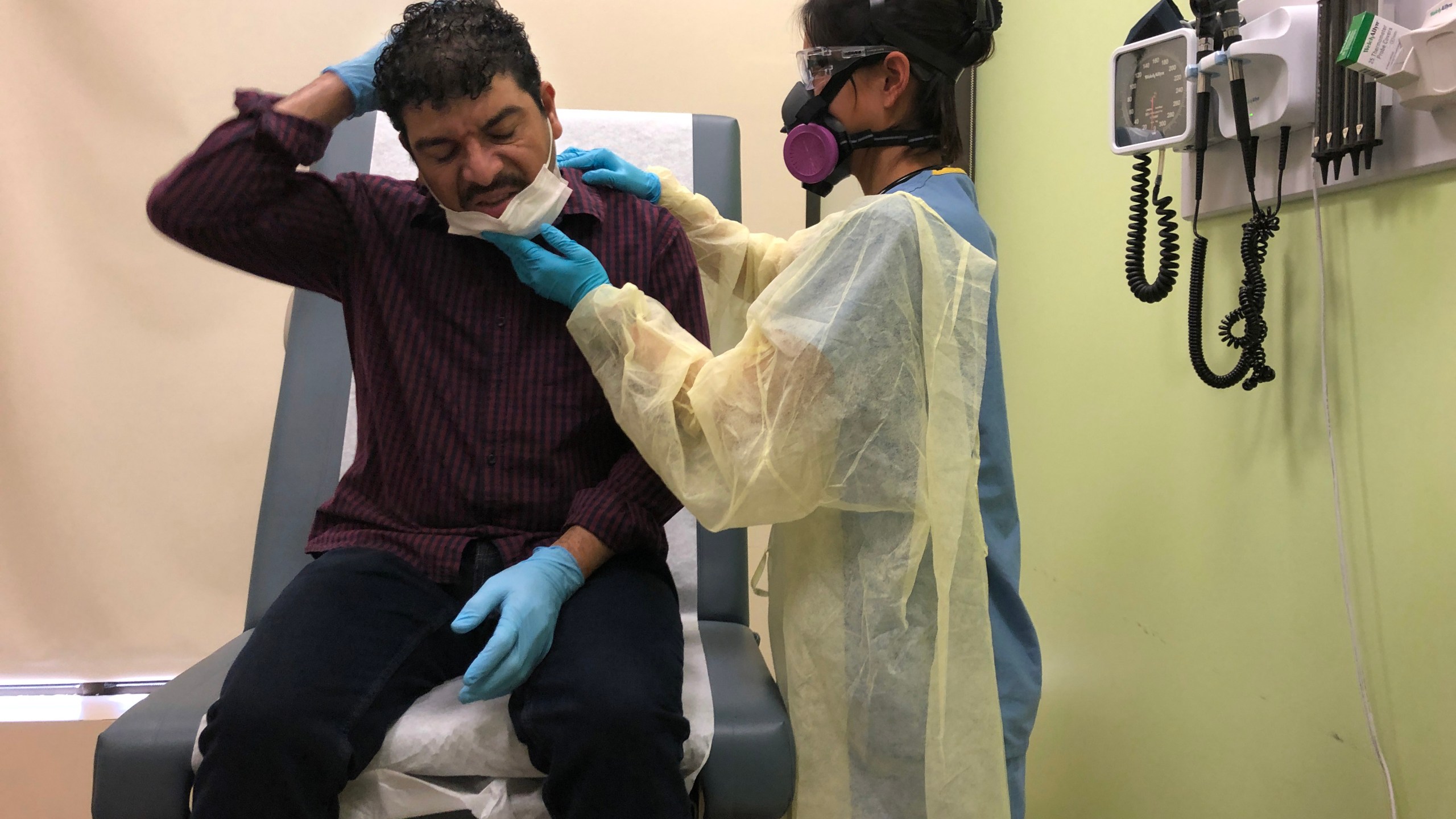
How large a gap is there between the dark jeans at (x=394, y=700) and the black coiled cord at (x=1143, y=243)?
742 millimetres

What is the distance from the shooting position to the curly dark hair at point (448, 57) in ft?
3.28

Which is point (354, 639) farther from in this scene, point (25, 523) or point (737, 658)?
point (25, 523)

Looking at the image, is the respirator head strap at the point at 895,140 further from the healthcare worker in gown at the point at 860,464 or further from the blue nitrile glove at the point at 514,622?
the blue nitrile glove at the point at 514,622

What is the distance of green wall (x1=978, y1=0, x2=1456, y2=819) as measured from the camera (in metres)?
0.92

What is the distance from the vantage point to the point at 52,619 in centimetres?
190

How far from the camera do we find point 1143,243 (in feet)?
3.97

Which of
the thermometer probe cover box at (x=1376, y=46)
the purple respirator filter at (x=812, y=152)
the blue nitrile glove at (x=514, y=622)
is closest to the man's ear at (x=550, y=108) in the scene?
the purple respirator filter at (x=812, y=152)

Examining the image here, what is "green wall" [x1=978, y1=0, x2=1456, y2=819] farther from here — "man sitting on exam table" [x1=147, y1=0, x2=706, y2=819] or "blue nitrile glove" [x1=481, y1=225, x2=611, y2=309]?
"blue nitrile glove" [x1=481, y1=225, x2=611, y2=309]

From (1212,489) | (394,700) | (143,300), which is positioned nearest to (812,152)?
(1212,489)

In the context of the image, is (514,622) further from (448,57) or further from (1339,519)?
(1339,519)

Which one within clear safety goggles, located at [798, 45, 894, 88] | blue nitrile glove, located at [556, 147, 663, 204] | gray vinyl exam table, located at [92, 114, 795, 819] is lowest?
gray vinyl exam table, located at [92, 114, 795, 819]

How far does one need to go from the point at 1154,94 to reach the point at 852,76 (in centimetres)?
37

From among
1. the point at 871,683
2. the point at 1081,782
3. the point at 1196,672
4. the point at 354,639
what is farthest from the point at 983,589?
the point at 1081,782

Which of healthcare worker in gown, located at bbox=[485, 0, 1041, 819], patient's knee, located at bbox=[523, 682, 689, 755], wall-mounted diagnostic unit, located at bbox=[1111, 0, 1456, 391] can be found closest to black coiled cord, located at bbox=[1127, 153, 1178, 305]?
wall-mounted diagnostic unit, located at bbox=[1111, 0, 1456, 391]
